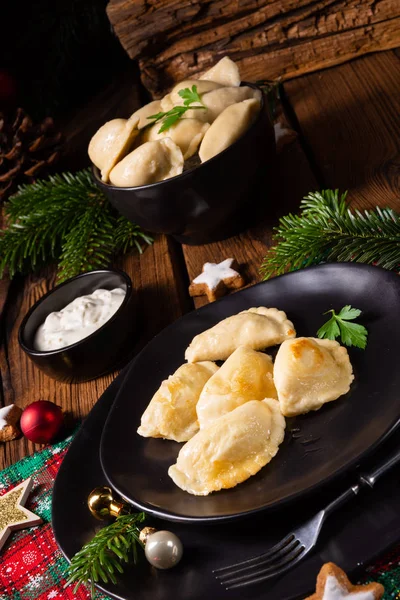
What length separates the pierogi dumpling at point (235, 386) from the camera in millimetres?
1149

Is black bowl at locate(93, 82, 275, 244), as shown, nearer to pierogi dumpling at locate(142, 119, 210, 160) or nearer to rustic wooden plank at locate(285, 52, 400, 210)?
pierogi dumpling at locate(142, 119, 210, 160)

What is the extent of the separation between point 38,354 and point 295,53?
143 cm

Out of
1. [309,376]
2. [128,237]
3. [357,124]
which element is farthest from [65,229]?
[309,376]

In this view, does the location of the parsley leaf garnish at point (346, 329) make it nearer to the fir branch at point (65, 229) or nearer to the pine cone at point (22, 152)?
the fir branch at point (65, 229)

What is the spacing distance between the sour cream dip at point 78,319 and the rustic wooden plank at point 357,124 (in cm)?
67

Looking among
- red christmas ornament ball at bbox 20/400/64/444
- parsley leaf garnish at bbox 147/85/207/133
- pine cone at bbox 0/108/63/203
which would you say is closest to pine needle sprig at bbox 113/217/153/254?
parsley leaf garnish at bbox 147/85/207/133

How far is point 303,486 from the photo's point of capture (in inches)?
38.0

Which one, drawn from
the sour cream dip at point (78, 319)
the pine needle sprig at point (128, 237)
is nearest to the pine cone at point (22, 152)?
the pine needle sprig at point (128, 237)

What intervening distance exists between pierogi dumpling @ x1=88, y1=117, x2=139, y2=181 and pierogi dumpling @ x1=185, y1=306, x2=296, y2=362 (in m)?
0.56

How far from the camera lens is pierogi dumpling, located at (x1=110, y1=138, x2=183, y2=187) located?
1.59 metres

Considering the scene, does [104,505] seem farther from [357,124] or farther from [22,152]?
[22,152]

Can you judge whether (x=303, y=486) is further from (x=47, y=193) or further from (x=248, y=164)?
(x=47, y=193)

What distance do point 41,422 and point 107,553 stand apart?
1.49ft

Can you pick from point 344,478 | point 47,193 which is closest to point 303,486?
point 344,478
